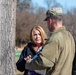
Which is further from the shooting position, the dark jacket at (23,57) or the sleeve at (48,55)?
the dark jacket at (23,57)

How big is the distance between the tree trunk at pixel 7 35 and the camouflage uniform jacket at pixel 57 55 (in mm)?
326

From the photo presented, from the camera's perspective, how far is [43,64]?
4.15m

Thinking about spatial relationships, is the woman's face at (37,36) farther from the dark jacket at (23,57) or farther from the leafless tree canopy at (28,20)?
the leafless tree canopy at (28,20)

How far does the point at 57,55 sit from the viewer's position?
4.19 meters

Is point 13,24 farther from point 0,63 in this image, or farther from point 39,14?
point 39,14

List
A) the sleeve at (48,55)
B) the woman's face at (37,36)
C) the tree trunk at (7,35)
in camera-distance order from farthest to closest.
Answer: the woman's face at (37,36), the tree trunk at (7,35), the sleeve at (48,55)

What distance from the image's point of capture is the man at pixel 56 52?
415cm

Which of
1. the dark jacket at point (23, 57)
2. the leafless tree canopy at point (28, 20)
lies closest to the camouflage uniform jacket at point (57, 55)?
the dark jacket at point (23, 57)

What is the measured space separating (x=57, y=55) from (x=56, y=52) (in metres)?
0.05

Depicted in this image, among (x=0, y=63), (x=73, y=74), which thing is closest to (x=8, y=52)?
(x=0, y=63)

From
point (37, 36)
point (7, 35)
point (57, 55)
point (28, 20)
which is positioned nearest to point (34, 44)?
point (37, 36)

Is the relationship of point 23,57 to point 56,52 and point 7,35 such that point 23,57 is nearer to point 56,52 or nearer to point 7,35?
point 7,35

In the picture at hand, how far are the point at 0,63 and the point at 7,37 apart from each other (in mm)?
348

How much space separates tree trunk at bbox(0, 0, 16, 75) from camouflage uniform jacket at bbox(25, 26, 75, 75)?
326 millimetres
